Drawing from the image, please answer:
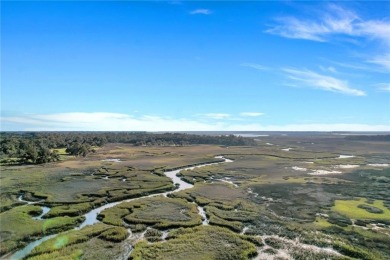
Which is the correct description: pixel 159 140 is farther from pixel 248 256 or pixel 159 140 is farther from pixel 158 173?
pixel 248 256

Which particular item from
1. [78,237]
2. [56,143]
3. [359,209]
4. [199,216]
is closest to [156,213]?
[199,216]

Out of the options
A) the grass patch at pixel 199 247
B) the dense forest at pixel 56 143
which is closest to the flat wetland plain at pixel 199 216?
the grass patch at pixel 199 247

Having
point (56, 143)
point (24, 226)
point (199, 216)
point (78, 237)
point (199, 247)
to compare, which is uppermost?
point (56, 143)

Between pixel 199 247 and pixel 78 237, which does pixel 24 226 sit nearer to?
pixel 78 237

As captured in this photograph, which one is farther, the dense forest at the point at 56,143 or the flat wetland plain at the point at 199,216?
the dense forest at the point at 56,143

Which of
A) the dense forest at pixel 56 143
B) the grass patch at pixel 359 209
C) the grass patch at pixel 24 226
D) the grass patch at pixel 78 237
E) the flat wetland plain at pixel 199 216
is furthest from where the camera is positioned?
the dense forest at pixel 56 143

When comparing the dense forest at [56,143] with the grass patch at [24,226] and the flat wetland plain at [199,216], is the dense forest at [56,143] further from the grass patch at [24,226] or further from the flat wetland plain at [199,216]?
the grass patch at [24,226]

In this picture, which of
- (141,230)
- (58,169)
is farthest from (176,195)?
(58,169)

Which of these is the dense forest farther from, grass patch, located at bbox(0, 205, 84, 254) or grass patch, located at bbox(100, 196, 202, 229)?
grass patch, located at bbox(100, 196, 202, 229)
